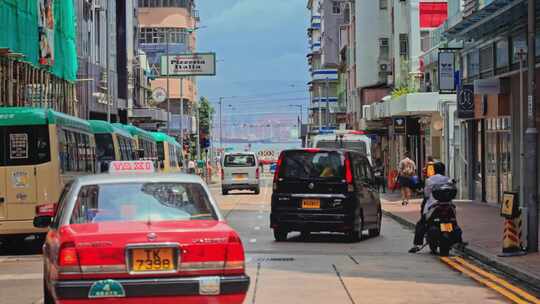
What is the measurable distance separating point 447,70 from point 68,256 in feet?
99.1

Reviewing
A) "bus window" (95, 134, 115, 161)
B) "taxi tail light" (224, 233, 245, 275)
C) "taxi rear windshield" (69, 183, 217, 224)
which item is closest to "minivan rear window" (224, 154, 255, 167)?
"bus window" (95, 134, 115, 161)

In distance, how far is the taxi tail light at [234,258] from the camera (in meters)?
9.52

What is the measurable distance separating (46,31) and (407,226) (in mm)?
21211

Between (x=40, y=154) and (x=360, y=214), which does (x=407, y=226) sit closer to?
(x=360, y=214)

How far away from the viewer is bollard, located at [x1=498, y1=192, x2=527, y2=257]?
17234mm

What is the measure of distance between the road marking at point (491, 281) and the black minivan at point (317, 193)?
11.1ft

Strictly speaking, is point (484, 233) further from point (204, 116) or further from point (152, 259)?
point (204, 116)

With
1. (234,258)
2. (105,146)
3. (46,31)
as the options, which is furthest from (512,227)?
(46,31)

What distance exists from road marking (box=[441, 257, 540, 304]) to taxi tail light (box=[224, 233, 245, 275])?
4.42 metres

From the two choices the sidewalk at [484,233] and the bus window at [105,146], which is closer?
the sidewalk at [484,233]

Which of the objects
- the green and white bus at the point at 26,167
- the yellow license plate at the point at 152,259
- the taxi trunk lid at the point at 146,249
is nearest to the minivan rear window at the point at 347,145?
the green and white bus at the point at 26,167

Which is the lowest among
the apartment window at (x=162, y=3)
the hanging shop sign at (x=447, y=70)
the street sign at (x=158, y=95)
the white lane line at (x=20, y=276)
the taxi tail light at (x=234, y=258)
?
the white lane line at (x=20, y=276)

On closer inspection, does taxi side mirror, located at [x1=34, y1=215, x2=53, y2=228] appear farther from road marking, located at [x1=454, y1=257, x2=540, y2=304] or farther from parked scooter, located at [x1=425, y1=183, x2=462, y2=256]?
parked scooter, located at [x1=425, y1=183, x2=462, y2=256]

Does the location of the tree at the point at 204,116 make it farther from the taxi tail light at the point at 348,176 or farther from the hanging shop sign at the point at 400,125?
the taxi tail light at the point at 348,176
